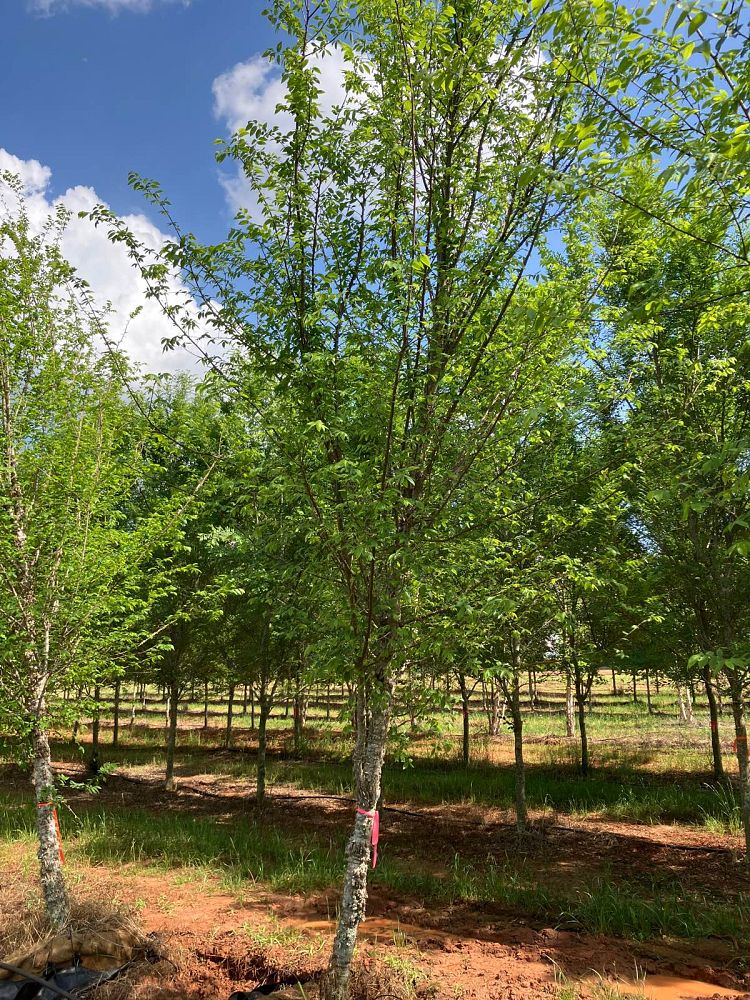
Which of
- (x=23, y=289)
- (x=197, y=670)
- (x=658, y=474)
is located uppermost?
(x=23, y=289)

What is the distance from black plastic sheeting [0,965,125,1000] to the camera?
4480 millimetres

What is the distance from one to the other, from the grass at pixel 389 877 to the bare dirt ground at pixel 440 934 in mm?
273

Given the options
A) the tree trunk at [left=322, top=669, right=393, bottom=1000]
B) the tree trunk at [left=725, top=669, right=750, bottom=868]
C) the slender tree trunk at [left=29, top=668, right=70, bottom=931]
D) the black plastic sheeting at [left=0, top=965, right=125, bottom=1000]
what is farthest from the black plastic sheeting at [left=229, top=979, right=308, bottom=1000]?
the tree trunk at [left=725, top=669, right=750, bottom=868]

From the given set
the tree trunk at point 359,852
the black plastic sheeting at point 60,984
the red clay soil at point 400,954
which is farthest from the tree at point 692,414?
the black plastic sheeting at point 60,984

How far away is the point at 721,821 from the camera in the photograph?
1059 cm

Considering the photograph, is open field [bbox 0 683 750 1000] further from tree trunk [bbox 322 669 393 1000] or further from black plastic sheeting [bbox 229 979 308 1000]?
tree trunk [bbox 322 669 393 1000]

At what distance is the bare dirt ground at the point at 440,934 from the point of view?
487 centimetres

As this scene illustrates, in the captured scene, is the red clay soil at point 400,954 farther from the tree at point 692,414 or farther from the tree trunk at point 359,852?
the tree at point 692,414

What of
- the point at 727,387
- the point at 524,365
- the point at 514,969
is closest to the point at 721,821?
the point at 514,969

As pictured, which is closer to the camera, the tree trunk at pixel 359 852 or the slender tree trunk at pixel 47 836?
the tree trunk at pixel 359 852

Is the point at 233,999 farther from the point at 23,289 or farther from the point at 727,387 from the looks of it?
the point at 727,387

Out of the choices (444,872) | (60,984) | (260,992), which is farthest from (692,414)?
(60,984)

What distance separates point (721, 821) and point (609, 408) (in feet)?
25.4

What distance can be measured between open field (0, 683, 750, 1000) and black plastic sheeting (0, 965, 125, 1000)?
351 millimetres
